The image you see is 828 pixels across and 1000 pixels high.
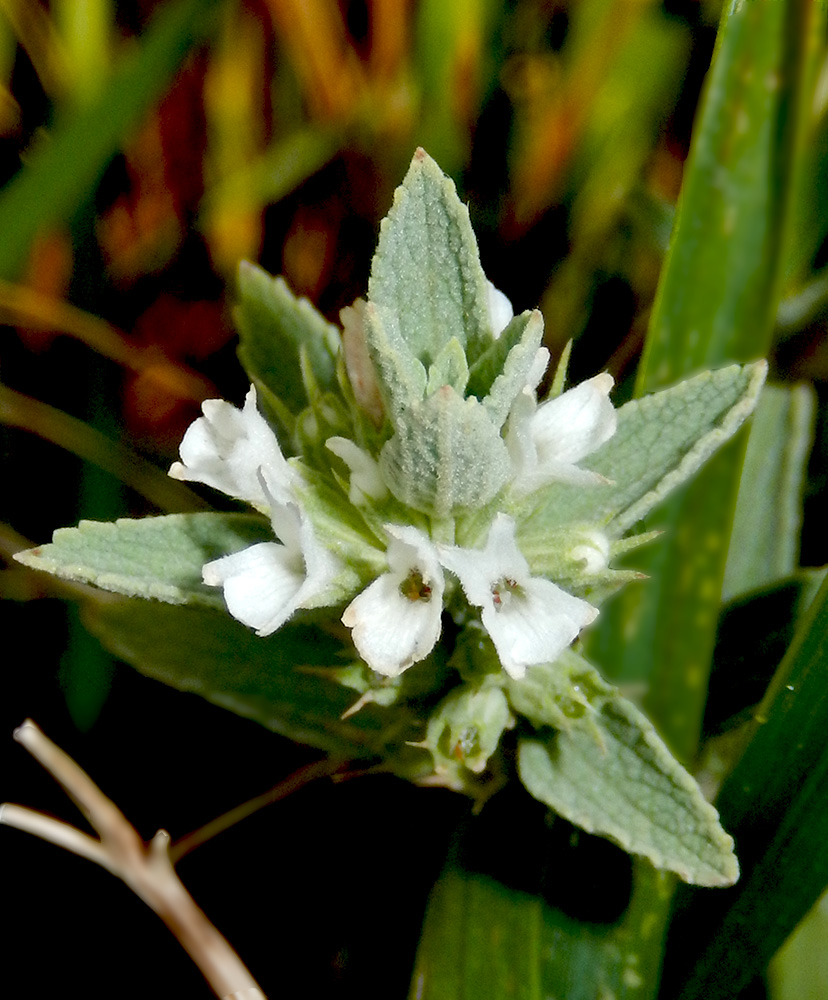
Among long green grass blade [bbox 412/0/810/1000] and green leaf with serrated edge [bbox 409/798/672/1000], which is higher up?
long green grass blade [bbox 412/0/810/1000]

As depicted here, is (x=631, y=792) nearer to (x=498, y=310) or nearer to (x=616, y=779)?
(x=616, y=779)

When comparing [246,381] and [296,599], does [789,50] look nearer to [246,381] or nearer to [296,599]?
[296,599]

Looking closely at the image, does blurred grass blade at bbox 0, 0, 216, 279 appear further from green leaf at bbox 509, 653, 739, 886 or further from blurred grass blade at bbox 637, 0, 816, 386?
green leaf at bbox 509, 653, 739, 886

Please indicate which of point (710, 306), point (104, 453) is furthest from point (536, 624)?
point (104, 453)

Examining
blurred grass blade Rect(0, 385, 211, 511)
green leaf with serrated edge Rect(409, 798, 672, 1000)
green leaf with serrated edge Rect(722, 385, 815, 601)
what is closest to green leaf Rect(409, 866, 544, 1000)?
green leaf with serrated edge Rect(409, 798, 672, 1000)

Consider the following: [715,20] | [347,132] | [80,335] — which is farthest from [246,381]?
[715,20]

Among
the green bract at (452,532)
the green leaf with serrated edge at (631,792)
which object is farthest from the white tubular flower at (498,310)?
the green leaf with serrated edge at (631,792)
